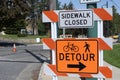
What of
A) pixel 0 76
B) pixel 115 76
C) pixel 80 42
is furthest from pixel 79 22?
pixel 0 76

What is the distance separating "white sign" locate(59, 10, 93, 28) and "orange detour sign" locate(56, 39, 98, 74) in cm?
31

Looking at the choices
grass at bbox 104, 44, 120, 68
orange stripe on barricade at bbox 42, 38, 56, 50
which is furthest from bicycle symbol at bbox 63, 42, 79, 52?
grass at bbox 104, 44, 120, 68

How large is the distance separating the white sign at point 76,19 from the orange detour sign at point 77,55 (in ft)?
1.02

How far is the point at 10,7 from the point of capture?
47.7m

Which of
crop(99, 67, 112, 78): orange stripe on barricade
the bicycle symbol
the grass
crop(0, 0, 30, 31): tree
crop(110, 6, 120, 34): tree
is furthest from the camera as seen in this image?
crop(110, 6, 120, 34): tree

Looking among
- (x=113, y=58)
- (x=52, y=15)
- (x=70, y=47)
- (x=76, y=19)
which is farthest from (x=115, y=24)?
(x=70, y=47)

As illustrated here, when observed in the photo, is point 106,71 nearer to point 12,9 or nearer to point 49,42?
point 49,42

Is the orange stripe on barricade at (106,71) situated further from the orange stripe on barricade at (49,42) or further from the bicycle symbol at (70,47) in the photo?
the orange stripe on barricade at (49,42)

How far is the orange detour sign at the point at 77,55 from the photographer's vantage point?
7.52 metres

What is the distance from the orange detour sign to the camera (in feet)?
24.7

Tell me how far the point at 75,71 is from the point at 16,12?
40191 millimetres

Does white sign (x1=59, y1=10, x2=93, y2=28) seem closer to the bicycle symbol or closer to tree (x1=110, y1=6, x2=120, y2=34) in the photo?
the bicycle symbol

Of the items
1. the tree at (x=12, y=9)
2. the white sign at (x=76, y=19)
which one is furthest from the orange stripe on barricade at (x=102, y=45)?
the tree at (x=12, y=9)

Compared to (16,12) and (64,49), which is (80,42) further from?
(16,12)
